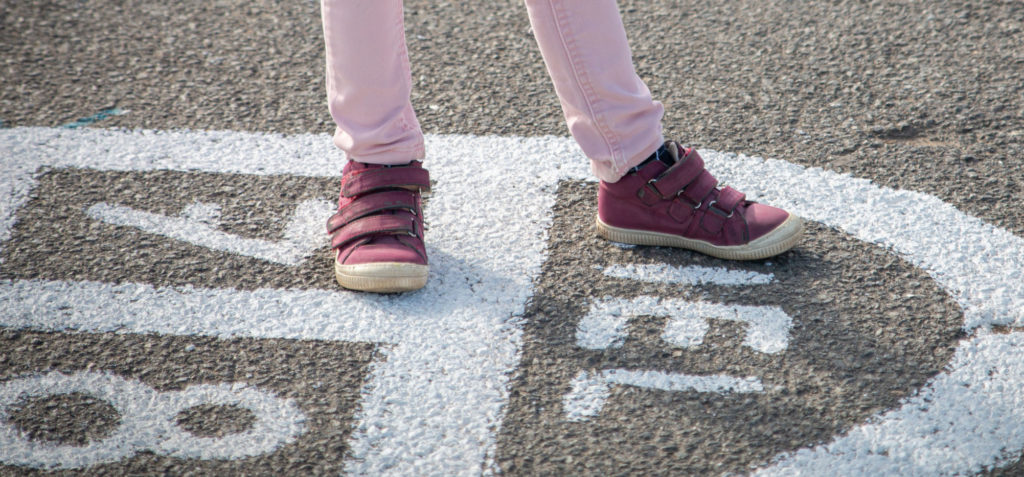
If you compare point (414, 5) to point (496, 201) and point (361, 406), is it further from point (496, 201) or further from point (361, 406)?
point (361, 406)

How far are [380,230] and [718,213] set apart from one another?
2.83 ft

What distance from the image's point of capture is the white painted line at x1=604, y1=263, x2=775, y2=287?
2.31 metres

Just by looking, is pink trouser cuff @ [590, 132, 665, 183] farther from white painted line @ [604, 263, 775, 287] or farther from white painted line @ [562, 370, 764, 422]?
white painted line @ [562, 370, 764, 422]

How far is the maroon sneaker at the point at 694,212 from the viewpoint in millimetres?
2332

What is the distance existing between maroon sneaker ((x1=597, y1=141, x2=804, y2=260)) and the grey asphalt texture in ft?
0.21

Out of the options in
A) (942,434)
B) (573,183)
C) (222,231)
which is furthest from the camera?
(573,183)

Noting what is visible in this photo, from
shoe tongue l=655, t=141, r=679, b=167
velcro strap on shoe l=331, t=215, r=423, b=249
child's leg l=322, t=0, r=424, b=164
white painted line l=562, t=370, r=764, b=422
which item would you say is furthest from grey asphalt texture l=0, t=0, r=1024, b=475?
child's leg l=322, t=0, r=424, b=164

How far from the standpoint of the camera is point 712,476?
1.76m

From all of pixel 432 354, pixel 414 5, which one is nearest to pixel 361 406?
pixel 432 354

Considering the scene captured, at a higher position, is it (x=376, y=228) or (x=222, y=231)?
(x=222, y=231)

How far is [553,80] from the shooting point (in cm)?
230

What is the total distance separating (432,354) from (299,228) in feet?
2.32

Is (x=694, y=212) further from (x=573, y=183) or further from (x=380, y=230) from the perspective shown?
(x=380, y=230)

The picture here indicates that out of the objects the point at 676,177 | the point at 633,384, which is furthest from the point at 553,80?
the point at 633,384
